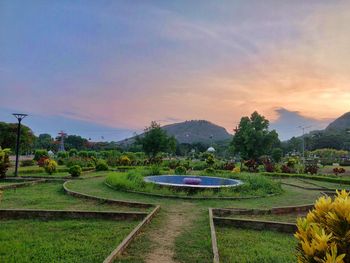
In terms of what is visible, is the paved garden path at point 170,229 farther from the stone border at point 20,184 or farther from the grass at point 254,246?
the stone border at point 20,184

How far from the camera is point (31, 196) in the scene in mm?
12734

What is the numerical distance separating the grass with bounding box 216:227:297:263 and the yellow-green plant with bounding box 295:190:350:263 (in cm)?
293

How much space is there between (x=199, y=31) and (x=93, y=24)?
5.05 meters

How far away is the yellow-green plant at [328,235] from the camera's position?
2853mm

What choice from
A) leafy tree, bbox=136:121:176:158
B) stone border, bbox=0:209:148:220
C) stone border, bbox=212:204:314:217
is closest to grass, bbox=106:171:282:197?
stone border, bbox=212:204:314:217

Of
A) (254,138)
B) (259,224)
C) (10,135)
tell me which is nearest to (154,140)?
(254,138)

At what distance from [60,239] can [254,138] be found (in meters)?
34.9

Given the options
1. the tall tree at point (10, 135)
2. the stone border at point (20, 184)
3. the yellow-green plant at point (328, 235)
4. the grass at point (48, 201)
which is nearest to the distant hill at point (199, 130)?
the tall tree at point (10, 135)

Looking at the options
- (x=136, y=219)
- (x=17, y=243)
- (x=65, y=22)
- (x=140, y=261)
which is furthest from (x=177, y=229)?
(x=65, y=22)

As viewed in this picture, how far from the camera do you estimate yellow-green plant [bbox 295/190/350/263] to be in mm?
2853

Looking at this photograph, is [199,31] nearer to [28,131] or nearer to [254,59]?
[254,59]

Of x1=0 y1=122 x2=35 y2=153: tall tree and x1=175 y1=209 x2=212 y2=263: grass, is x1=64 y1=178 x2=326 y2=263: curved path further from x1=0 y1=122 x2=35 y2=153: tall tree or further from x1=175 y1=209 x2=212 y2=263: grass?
x1=0 y1=122 x2=35 y2=153: tall tree

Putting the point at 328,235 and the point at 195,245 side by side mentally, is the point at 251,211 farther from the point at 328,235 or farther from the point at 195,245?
the point at 328,235

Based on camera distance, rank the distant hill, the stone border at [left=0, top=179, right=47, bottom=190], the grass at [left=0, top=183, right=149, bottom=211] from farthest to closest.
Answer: the distant hill < the stone border at [left=0, top=179, right=47, bottom=190] < the grass at [left=0, top=183, right=149, bottom=211]
